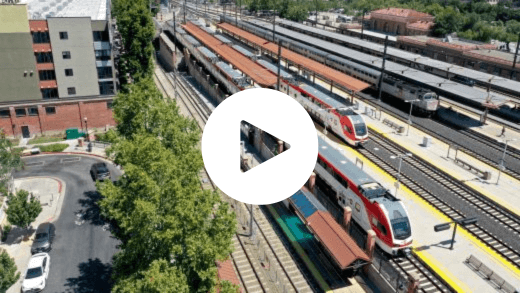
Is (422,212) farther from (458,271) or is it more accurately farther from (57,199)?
(57,199)

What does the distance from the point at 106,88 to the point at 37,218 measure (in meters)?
24.4

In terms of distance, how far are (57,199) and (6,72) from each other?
21426 mm

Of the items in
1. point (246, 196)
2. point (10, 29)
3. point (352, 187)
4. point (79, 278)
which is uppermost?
point (10, 29)

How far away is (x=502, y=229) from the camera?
1421 inches

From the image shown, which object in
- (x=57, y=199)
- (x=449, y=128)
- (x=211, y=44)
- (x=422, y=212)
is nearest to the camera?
(x=422, y=212)

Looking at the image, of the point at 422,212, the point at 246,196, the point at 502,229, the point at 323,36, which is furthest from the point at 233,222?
the point at 323,36

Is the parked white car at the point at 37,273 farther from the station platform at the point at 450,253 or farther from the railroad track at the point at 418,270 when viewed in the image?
the station platform at the point at 450,253

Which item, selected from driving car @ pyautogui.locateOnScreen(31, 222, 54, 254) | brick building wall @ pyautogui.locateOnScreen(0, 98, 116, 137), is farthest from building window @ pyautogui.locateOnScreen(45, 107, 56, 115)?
driving car @ pyautogui.locateOnScreen(31, 222, 54, 254)

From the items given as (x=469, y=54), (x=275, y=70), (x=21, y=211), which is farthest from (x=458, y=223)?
(x=469, y=54)

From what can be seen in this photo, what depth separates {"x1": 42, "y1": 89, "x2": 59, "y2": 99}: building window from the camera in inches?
2213

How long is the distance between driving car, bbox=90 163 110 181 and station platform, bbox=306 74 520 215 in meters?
34.0

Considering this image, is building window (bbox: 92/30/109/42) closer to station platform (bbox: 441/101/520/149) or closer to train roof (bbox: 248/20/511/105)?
train roof (bbox: 248/20/511/105)

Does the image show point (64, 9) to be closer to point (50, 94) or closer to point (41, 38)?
point (41, 38)

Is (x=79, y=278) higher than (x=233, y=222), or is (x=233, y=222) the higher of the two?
(x=233, y=222)
